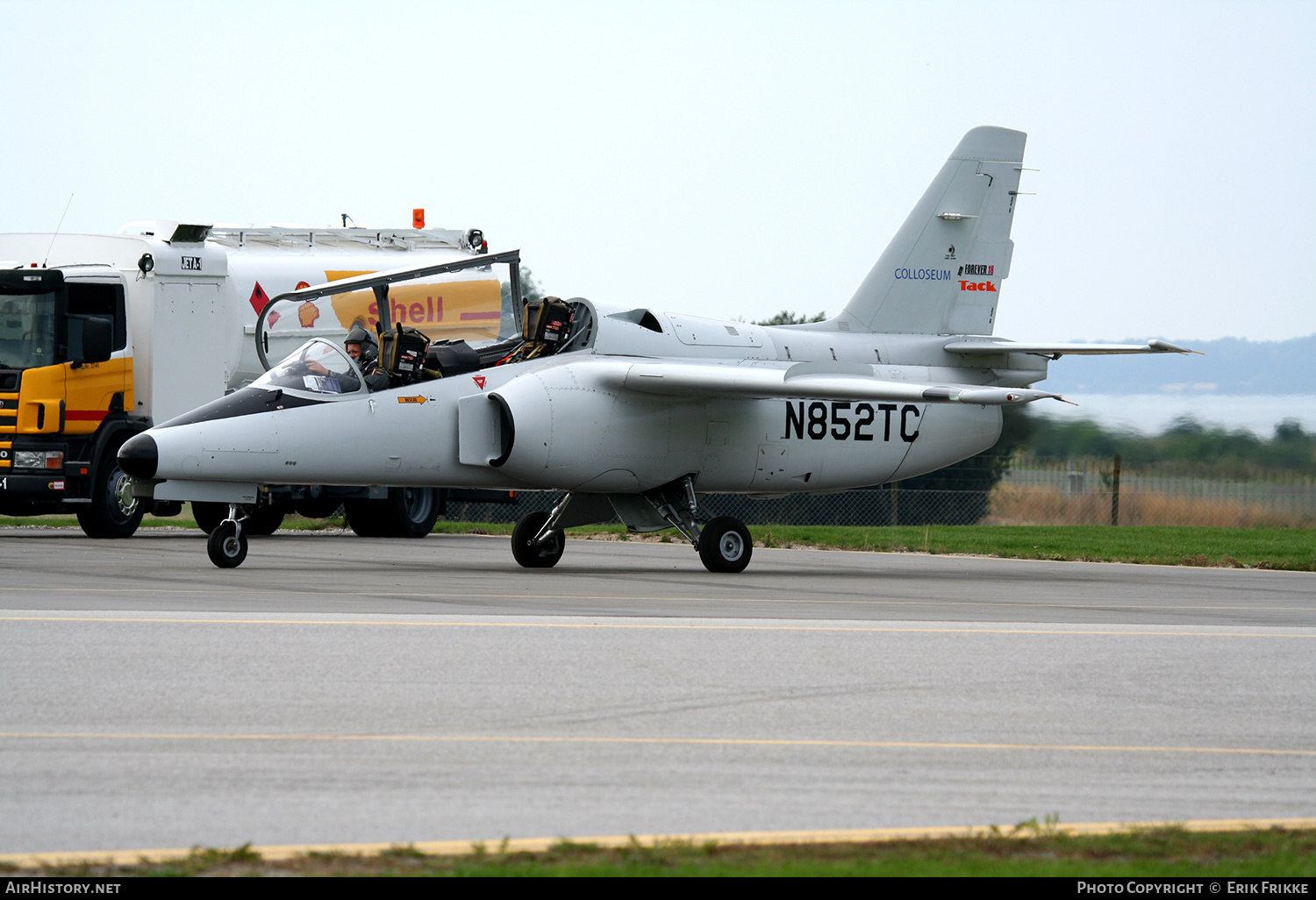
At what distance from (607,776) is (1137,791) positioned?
1.97 metres

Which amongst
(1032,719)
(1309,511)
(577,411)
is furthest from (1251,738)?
(1309,511)

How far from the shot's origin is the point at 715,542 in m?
16.5

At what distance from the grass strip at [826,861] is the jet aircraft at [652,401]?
9855 mm

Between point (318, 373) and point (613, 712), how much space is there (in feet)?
28.0

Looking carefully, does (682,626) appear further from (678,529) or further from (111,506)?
(111,506)

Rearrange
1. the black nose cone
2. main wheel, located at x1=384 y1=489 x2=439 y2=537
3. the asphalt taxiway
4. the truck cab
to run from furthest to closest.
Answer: main wheel, located at x1=384 y1=489 x2=439 y2=537
the truck cab
the black nose cone
the asphalt taxiway

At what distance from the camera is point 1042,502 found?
2734cm

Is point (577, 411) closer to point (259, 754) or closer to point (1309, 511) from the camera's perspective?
point (259, 754)

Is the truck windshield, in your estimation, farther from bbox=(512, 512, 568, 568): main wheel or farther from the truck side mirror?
bbox=(512, 512, 568, 568): main wheel

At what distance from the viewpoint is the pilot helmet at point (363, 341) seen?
15117mm

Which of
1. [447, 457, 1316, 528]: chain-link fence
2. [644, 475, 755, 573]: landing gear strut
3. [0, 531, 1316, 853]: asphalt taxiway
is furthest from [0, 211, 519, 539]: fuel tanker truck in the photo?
[447, 457, 1316, 528]: chain-link fence

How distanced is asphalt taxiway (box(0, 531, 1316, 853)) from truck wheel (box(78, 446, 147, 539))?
26.1ft

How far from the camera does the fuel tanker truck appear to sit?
2028 cm

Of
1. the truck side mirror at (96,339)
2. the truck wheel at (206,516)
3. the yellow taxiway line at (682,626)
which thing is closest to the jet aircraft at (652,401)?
the yellow taxiway line at (682,626)
